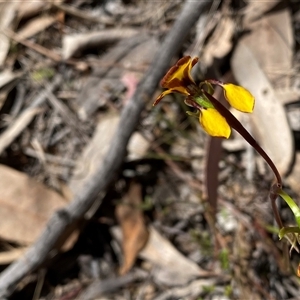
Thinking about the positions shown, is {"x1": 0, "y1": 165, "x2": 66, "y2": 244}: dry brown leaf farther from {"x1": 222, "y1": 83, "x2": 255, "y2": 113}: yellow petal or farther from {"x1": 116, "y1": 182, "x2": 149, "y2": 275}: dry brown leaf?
{"x1": 222, "y1": 83, "x2": 255, "y2": 113}: yellow petal

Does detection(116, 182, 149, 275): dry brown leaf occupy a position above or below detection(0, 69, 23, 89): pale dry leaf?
below

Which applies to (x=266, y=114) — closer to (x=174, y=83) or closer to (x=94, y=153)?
(x=94, y=153)

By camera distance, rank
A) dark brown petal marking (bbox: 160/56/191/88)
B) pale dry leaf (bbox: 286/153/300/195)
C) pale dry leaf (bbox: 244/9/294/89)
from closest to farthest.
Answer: dark brown petal marking (bbox: 160/56/191/88)
pale dry leaf (bbox: 286/153/300/195)
pale dry leaf (bbox: 244/9/294/89)

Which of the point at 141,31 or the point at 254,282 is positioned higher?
the point at 141,31

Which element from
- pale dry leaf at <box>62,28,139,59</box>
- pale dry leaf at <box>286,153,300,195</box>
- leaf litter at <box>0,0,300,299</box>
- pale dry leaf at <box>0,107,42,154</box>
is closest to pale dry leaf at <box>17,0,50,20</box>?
leaf litter at <box>0,0,300,299</box>

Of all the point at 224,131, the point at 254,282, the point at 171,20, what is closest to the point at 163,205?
the point at 254,282

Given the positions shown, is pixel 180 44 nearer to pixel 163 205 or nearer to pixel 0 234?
pixel 163 205
